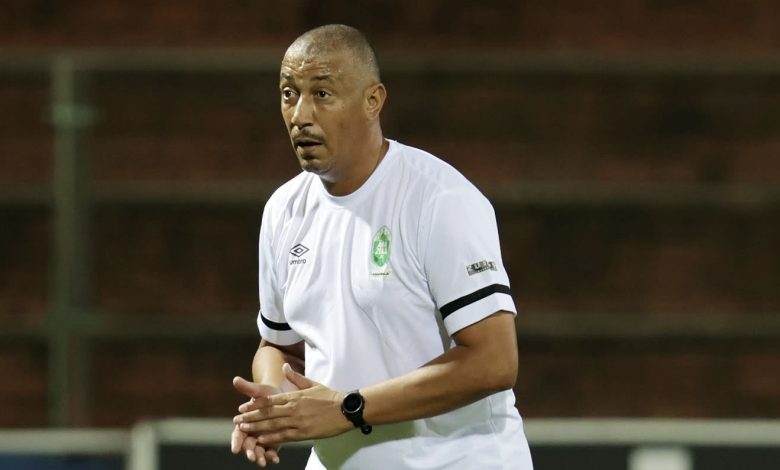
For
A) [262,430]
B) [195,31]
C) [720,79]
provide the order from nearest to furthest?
1. [262,430]
2. [720,79]
3. [195,31]

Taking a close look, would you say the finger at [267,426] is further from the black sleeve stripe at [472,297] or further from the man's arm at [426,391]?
the black sleeve stripe at [472,297]

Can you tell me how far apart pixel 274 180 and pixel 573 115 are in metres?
1.18

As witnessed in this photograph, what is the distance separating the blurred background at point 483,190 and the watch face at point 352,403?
9.59ft

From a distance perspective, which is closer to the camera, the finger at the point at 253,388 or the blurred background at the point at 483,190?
the finger at the point at 253,388

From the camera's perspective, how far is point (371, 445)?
94.4 inches

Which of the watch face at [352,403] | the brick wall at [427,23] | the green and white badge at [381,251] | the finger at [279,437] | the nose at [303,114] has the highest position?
the brick wall at [427,23]

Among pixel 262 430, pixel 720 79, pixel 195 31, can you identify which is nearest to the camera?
pixel 262 430

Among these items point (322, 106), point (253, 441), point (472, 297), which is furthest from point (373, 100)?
point (253, 441)

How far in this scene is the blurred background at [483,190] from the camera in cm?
515

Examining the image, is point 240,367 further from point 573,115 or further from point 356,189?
point 356,189

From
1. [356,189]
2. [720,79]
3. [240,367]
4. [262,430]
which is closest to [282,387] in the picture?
[262,430]

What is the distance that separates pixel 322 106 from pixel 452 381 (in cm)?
51

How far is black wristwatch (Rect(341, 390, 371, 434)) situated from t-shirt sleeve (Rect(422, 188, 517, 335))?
7.2 inches

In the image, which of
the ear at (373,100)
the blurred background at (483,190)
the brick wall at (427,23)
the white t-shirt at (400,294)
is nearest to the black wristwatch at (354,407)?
the white t-shirt at (400,294)
